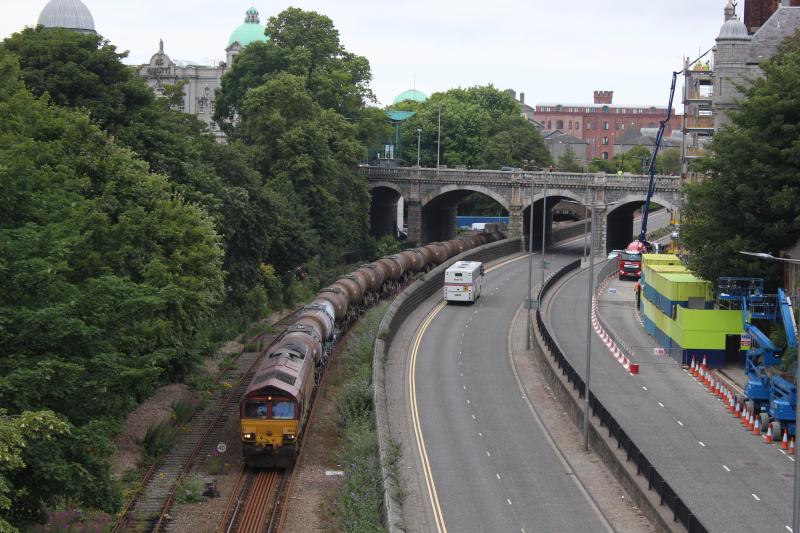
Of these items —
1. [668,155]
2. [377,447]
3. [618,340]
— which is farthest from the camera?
[668,155]

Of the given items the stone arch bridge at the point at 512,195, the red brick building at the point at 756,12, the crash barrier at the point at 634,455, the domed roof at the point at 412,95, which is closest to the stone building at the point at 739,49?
the red brick building at the point at 756,12

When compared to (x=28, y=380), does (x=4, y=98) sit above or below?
above

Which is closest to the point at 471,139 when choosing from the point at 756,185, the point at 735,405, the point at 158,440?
the point at 756,185

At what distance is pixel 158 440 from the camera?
125ft

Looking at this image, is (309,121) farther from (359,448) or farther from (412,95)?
(412,95)

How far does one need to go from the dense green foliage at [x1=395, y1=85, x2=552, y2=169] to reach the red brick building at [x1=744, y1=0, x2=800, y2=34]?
47046mm

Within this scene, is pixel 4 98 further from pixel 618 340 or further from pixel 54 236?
pixel 618 340

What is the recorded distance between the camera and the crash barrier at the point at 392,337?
3109 cm

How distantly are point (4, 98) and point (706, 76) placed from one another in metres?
63.3

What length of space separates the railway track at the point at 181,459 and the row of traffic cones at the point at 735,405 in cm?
2052

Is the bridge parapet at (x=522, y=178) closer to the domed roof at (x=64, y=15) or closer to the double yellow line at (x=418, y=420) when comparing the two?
the double yellow line at (x=418, y=420)

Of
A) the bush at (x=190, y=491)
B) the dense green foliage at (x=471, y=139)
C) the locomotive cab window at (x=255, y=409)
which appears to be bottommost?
the bush at (x=190, y=491)

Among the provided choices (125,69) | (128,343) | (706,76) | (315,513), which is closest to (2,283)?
(128,343)

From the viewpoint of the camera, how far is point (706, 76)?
87125mm
